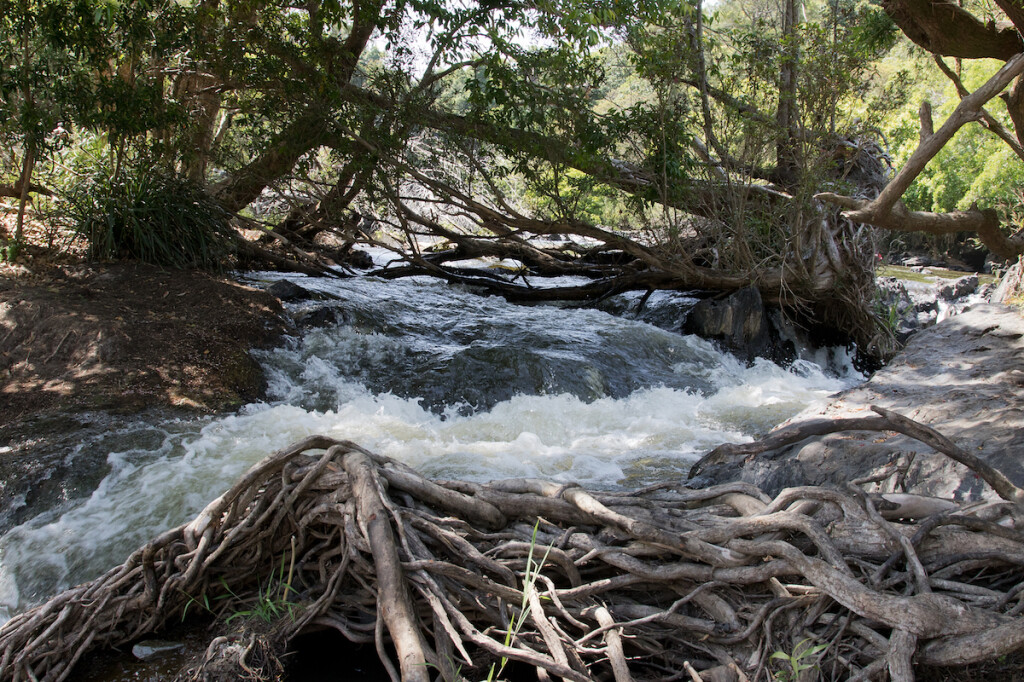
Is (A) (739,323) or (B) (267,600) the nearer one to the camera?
(B) (267,600)

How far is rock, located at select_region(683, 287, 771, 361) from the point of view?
9711mm

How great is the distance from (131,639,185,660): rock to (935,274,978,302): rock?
1679 cm

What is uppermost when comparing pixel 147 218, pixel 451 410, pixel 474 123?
pixel 474 123

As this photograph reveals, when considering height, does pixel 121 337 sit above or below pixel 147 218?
below

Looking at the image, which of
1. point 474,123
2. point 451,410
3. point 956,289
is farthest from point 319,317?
point 956,289

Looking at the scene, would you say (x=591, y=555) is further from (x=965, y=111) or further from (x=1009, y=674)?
(x=965, y=111)

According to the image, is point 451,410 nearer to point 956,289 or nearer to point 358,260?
point 358,260

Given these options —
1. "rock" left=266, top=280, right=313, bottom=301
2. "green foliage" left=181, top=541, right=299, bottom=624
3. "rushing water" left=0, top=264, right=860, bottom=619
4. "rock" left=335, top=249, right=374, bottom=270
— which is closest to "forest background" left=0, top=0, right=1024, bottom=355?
"rock" left=266, top=280, right=313, bottom=301

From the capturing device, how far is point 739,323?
9.76 metres

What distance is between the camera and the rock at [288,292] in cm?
916

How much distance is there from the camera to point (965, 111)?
167 inches

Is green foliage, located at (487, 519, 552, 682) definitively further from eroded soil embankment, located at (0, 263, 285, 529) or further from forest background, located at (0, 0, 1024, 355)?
forest background, located at (0, 0, 1024, 355)

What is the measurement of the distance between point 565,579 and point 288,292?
24.1 feet

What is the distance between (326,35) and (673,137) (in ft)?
14.7
